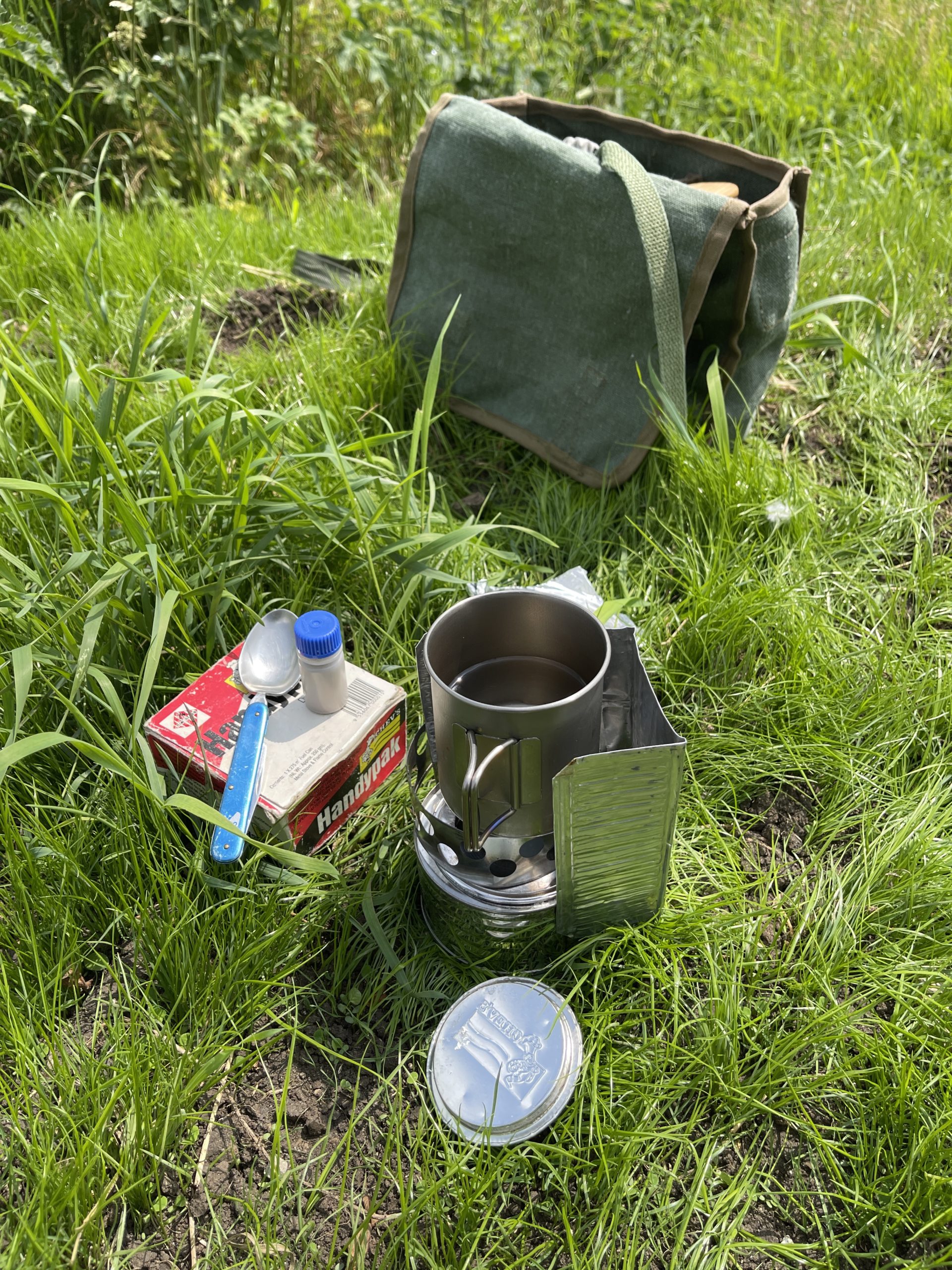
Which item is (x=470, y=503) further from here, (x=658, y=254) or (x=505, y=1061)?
(x=505, y=1061)

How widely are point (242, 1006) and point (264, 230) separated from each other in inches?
107

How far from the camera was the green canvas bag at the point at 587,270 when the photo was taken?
2.15 meters

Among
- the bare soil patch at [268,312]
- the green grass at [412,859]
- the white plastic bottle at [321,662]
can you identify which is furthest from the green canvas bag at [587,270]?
the white plastic bottle at [321,662]

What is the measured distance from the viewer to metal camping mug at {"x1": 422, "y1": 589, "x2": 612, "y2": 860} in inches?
54.4

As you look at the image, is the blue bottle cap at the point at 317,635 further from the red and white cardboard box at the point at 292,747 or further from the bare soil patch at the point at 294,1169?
the bare soil patch at the point at 294,1169

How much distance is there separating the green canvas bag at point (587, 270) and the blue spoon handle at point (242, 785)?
1.12 m

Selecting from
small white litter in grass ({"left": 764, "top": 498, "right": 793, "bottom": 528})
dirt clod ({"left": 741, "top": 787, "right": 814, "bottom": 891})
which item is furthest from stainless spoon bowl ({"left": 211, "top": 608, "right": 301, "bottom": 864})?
small white litter in grass ({"left": 764, "top": 498, "right": 793, "bottom": 528})

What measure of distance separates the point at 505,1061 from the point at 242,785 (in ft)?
1.97

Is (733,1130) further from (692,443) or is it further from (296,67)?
(296,67)

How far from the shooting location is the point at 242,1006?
1.46 meters

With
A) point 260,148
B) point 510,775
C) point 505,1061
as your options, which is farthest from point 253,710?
point 260,148

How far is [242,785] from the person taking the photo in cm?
158

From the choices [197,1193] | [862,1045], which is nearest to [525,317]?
[862,1045]

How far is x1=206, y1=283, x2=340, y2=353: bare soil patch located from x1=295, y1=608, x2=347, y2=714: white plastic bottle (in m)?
1.54
